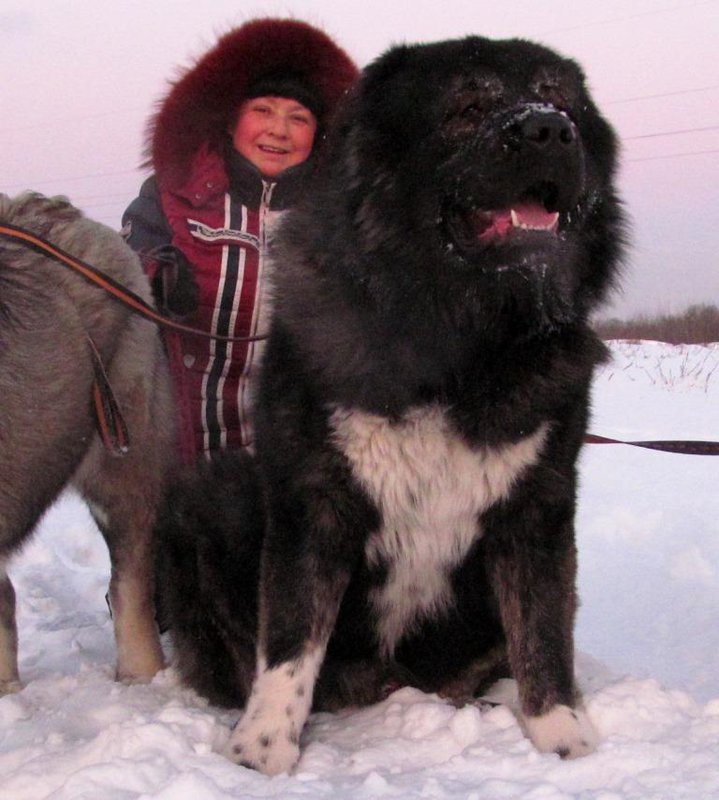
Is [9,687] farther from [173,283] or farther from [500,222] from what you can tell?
[500,222]

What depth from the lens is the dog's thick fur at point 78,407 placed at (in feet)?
8.16

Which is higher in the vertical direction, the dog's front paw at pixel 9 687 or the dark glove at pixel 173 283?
the dark glove at pixel 173 283

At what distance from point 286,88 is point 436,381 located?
188 cm

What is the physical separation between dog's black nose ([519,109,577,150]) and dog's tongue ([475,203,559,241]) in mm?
164

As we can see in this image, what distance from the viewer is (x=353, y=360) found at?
7.13 feet

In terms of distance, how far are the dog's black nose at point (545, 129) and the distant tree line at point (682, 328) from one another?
18.7 m

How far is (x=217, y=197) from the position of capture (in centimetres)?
353

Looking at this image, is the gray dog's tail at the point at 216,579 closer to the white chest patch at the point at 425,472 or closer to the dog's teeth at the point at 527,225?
the white chest patch at the point at 425,472

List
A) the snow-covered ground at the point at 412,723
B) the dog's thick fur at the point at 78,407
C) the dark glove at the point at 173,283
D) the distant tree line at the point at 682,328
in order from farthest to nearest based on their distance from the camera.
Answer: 1. the distant tree line at the point at 682,328
2. the dark glove at the point at 173,283
3. the dog's thick fur at the point at 78,407
4. the snow-covered ground at the point at 412,723

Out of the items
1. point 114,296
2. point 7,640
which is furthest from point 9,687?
point 114,296

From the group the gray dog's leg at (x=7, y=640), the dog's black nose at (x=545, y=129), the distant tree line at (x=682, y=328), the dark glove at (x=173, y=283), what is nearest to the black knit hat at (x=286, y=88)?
the dark glove at (x=173, y=283)

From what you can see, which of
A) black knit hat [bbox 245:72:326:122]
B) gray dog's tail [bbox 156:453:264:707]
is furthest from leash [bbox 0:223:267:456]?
black knit hat [bbox 245:72:326:122]

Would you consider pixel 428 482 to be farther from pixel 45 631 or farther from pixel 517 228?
pixel 45 631

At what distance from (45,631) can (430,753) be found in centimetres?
188
